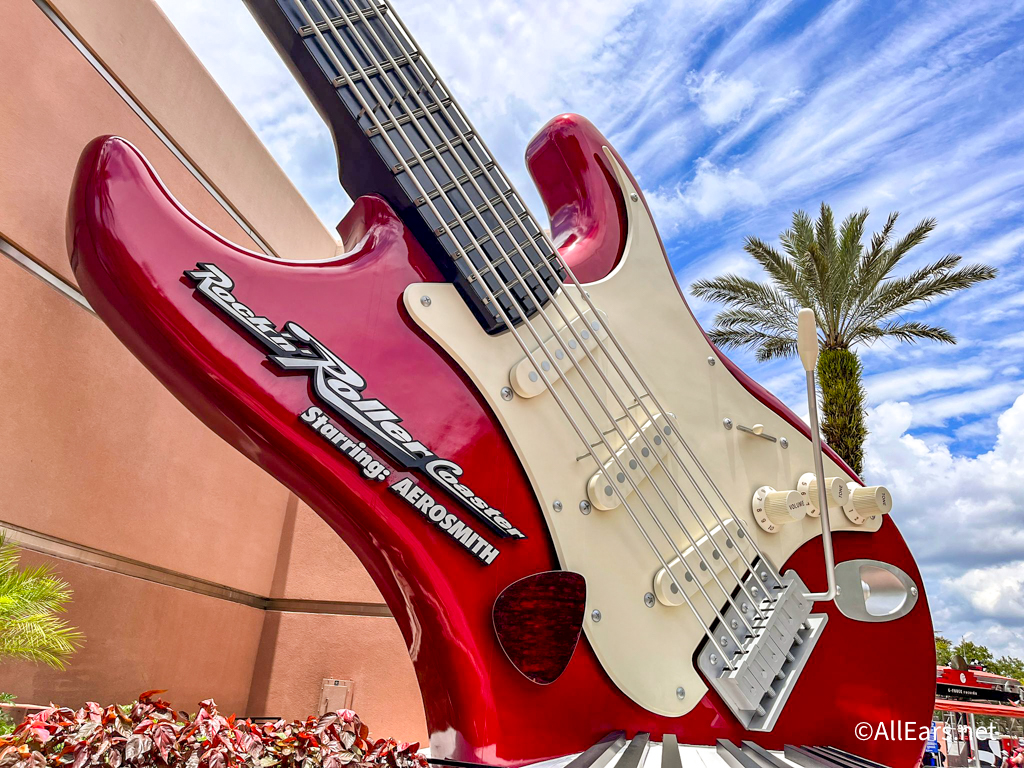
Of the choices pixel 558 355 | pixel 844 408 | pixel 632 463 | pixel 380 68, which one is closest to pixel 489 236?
pixel 558 355

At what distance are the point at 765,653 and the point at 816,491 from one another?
0.83 metres

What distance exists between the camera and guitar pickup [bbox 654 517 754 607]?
274 cm

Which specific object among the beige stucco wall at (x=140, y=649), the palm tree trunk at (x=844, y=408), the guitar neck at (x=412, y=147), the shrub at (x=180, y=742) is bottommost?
the shrub at (x=180, y=742)

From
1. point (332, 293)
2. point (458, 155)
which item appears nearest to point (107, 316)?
point (332, 293)

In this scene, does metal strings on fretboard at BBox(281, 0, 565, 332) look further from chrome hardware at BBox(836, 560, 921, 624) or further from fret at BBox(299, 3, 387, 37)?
chrome hardware at BBox(836, 560, 921, 624)

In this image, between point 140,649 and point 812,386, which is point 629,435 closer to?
point 812,386

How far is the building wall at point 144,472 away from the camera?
9.33 feet

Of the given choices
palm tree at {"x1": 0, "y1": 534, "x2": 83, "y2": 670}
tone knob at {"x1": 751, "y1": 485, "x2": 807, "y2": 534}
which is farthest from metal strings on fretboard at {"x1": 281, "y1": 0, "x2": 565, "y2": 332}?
palm tree at {"x1": 0, "y1": 534, "x2": 83, "y2": 670}

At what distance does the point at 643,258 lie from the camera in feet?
11.4

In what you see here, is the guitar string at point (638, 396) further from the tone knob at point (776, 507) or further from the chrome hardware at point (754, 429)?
the chrome hardware at point (754, 429)

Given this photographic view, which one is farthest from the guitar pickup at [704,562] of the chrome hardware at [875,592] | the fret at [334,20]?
the fret at [334,20]

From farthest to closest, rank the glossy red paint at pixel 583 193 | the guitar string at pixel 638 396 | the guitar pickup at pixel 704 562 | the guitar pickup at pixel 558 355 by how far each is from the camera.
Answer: the glossy red paint at pixel 583 193 < the guitar string at pixel 638 396 < the guitar pickup at pixel 704 562 < the guitar pickup at pixel 558 355

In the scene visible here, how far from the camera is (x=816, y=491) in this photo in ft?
10.8

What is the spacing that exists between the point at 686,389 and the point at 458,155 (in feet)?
4.96
